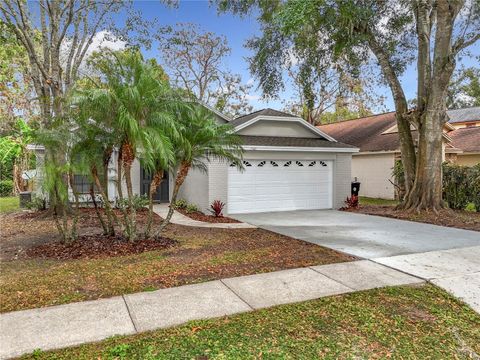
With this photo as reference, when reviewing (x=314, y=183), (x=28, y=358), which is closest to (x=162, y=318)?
(x=28, y=358)

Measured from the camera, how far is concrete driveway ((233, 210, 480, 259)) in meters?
7.25

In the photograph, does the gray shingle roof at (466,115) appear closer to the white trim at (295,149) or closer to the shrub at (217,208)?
the white trim at (295,149)

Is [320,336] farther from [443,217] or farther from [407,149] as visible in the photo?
[407,149]

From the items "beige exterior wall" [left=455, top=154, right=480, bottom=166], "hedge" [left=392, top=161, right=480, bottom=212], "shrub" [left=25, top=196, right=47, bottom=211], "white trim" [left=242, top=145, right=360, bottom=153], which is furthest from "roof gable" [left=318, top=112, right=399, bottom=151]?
"shrub" [left=25, top=196, right=47, bottom=211]

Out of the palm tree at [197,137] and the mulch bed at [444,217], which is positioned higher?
the palm tree at [197,137]

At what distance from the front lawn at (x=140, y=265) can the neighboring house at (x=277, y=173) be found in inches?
154

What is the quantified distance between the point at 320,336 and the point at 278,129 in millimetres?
11479

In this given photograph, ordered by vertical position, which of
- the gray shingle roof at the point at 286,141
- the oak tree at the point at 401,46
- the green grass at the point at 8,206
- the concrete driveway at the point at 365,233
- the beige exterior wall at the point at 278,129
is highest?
the oak tree at the point at 401,46

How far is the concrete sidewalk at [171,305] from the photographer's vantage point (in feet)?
11.7

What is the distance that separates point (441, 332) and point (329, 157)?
418 inches

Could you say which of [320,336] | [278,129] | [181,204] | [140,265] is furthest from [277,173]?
[320,336]

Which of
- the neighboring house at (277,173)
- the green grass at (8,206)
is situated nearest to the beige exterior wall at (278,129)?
the neighboring house at (277,173)

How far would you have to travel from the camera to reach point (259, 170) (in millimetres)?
12914

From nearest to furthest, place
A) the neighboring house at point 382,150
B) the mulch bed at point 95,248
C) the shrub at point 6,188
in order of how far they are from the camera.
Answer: the mulch bed at point 95,248 < the neighboring house at point 382,150 < the shrub at point 6,188
